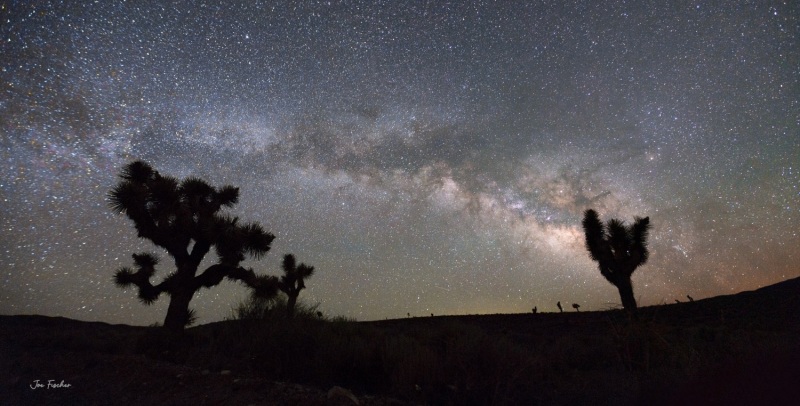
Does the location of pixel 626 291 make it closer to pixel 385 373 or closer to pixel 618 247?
pixel 618 247

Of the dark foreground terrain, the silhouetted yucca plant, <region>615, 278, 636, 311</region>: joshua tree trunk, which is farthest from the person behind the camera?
<region>615, 278, 636, 311</region>: joshua tree trunk

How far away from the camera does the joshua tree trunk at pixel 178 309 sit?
13273 millimetres

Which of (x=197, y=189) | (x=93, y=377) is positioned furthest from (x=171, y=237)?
(x=93, y=377)

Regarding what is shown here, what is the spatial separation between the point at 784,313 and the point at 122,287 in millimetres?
31360

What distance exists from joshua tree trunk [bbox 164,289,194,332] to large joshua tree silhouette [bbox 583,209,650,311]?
18617 mm

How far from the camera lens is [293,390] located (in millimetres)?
5648

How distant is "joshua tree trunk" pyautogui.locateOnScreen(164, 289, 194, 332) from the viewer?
1327 cm

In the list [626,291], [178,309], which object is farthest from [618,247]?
[178,309]

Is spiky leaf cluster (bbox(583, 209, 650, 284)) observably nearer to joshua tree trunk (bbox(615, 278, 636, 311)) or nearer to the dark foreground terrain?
joshua tree trunk (bbox(615, 278, 636, 311))

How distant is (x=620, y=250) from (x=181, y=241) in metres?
19.7
